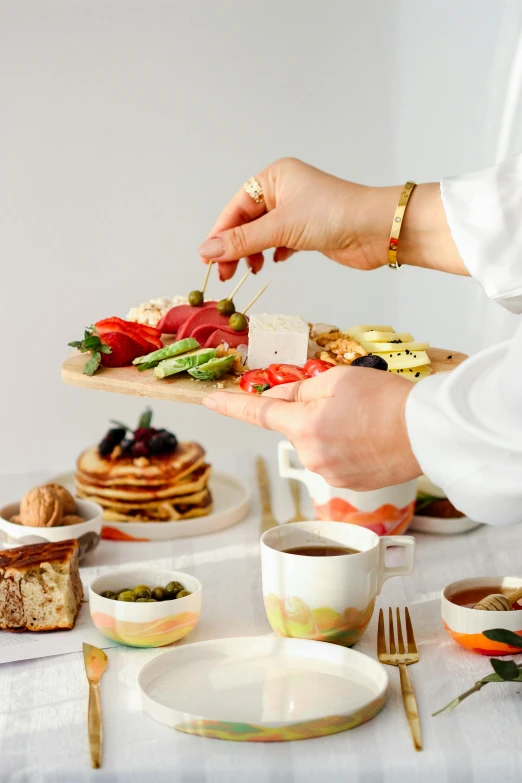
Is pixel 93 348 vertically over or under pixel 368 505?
over

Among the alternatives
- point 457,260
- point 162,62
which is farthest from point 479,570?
point 162,62

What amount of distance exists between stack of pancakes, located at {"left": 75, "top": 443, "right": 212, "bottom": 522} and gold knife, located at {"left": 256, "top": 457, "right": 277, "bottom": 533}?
0.13m

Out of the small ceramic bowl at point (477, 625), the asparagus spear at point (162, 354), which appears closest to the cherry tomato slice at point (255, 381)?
the asparagus spear at point (162, 354)

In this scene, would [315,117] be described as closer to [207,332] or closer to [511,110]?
[511,110]

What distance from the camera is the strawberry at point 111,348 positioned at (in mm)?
1575

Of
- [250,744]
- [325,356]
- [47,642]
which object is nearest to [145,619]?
[47,642]

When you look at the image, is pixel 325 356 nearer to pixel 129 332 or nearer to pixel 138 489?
pixel 129 332

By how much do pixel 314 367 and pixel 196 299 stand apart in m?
0.43

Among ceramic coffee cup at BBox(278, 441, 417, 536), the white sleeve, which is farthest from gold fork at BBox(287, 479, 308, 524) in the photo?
the white sleeve

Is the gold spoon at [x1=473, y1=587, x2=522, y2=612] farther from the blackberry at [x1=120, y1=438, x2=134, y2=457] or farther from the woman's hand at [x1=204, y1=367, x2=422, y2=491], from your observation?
the blackberry at [x1=120, y1=438, x2=134, y2=457]

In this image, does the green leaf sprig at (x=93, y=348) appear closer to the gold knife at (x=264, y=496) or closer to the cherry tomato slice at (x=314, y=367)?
the cherry tomato slice at (x=314, y=367)

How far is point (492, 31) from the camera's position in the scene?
2609 mm

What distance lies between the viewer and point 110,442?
6.23 feet

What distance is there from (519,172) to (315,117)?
1.70 meters
